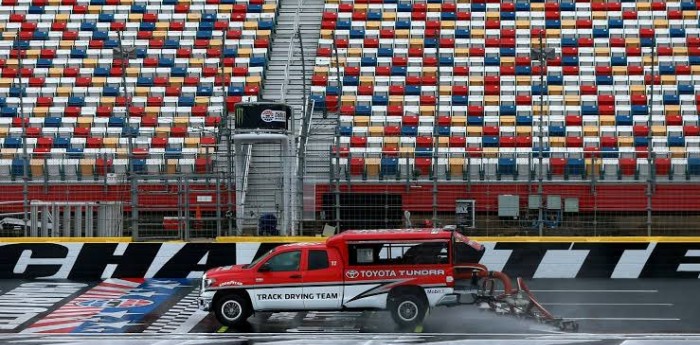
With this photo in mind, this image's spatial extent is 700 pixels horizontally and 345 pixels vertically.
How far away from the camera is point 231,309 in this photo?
19.8 m

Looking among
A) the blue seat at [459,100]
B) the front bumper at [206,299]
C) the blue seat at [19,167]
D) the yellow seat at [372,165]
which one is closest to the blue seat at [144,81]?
the blue seat at [459,100]

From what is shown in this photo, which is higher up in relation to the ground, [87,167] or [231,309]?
[87,167]

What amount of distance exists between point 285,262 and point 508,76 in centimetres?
2013

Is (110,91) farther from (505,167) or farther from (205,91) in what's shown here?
(505,167)

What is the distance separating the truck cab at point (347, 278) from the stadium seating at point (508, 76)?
10.0m

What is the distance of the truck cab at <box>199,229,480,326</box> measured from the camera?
1944 cm

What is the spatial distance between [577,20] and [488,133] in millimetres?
9186

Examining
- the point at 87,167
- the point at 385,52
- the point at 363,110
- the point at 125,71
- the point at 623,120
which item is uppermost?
the point at 385,52

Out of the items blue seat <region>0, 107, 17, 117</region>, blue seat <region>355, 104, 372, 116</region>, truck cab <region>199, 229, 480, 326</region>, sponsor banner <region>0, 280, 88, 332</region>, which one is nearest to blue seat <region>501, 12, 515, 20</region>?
A: blue seat <region>355, 104, 372, 116</region>

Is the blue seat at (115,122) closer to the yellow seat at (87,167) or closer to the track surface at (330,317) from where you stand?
the yellow seat at (87,167)

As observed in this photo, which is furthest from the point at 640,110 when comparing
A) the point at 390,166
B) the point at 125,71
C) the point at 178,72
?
the point at 125,71

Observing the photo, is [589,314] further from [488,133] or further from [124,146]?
[124,146]

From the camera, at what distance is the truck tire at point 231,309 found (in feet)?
64.8

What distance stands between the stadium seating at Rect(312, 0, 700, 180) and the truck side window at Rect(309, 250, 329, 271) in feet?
33.2
